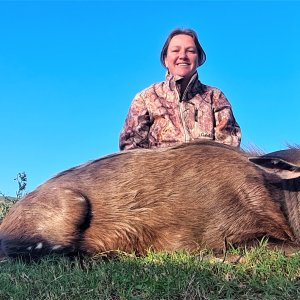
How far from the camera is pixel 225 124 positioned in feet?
31.5

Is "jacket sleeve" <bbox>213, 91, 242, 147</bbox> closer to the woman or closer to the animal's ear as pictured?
the woman

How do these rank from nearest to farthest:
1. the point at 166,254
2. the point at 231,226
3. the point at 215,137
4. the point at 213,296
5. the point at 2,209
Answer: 1. the point at 213,296
2. the point at 166,254
3. the point at 231,226
4. the point at 215,137
5. the point at 2,209

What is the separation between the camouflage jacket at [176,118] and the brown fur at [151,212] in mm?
2268

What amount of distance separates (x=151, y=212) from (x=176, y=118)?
2909 mm

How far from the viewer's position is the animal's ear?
Answer: 6195 millimetres

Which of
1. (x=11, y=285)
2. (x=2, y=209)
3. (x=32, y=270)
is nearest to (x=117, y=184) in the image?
(x=32, y=270)

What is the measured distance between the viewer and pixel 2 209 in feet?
35.8

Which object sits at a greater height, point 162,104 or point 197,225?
point 162,104

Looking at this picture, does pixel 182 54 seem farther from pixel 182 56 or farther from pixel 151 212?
pixel 151 212

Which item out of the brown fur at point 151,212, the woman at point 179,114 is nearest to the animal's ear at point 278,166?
the brown fur at point 151,212

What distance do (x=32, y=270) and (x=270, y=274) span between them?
7.65 ft

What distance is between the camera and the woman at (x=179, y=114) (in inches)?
376

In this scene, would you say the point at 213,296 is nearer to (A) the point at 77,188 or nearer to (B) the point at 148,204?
(B) the point at 148,204

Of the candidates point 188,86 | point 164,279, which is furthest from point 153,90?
point 164,279
